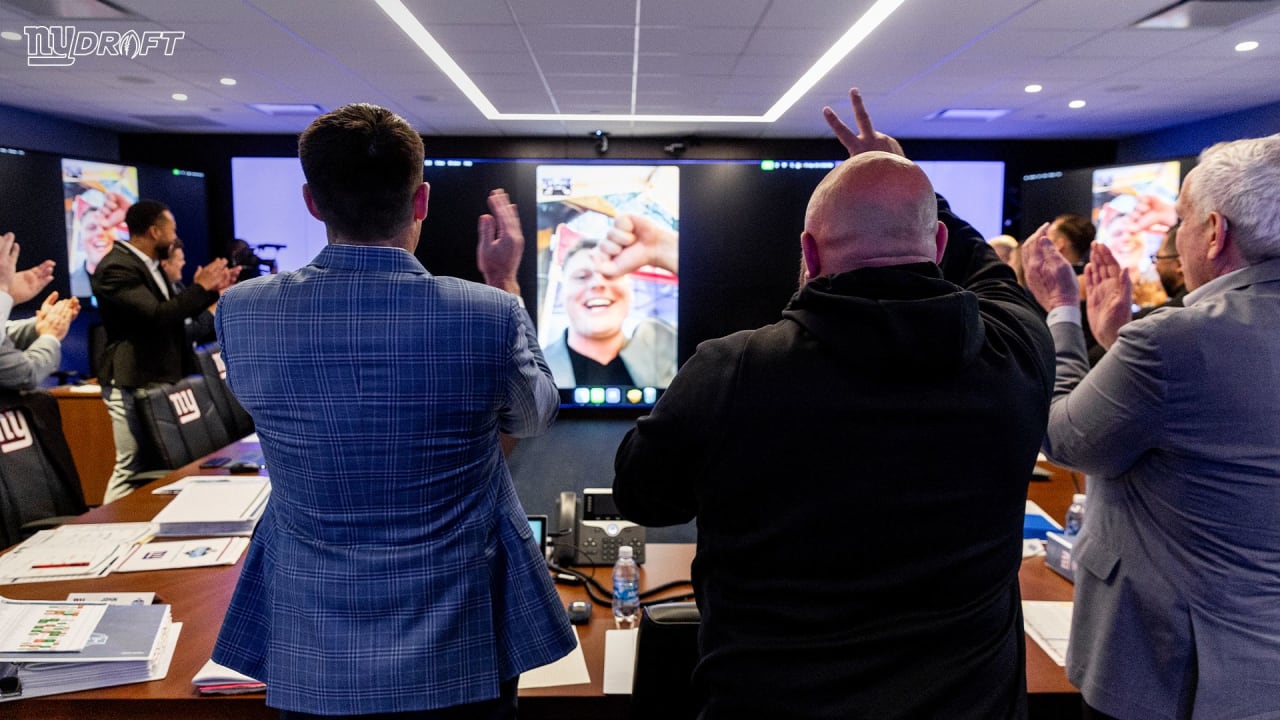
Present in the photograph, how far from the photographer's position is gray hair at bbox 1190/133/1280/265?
1134mm

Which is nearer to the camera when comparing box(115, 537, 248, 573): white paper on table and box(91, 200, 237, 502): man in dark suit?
box(115, 537, 248, 573): white paper on table

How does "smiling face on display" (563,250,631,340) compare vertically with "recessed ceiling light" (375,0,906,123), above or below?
below

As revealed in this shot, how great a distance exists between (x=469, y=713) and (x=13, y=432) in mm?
2069

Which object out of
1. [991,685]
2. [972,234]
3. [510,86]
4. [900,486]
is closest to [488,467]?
[900,486]

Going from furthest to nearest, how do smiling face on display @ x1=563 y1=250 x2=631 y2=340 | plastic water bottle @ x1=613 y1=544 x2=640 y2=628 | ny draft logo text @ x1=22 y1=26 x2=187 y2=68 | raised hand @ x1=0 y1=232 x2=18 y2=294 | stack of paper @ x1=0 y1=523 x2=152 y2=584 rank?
1. ny draft logo text @ x1=22 y1=26 x2=187 y2=68
2. smiling face on display @ x1=563 y1=250 x2=631 y2=340
3. raised hand @ x1=0 y1=232 x2=18 y2=294
4. stack of paper @ x1=0 y1=523 x2=152 y2=584
5. plastic water bottle @ x1=613 y1=544 x2=640 y2=628

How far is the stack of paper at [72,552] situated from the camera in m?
1.71

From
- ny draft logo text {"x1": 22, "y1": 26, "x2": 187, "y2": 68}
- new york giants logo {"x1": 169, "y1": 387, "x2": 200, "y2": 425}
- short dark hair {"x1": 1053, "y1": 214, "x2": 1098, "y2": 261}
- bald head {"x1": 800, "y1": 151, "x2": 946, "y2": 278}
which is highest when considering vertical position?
ny draft logo text {"x1": 22, "y1": 26, "x2": 187, "y2": 68}

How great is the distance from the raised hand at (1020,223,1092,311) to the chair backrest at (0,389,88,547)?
2744 millimetres

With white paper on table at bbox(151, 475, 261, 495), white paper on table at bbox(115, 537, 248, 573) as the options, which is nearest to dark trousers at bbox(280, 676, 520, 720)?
white paper on table at bbox(115, 537, 248, 573)

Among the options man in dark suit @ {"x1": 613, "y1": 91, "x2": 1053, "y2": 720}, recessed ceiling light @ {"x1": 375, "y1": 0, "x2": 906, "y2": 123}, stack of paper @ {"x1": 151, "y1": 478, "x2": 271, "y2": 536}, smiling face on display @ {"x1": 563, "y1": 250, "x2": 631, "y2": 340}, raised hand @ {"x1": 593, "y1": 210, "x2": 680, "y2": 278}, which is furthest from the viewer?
recessed ceiling light @ {"x1": 375, "y1": 0, "x2": 906, "y2": 123}

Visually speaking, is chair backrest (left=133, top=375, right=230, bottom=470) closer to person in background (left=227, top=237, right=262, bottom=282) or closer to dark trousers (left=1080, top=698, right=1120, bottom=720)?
dark trousers (left=1080, top=698, right=1120, bottom=720)

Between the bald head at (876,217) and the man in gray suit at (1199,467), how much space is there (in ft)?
1.70

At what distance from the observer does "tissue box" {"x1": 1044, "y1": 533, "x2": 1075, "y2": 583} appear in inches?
70.0

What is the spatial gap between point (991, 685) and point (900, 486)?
0.28 m
